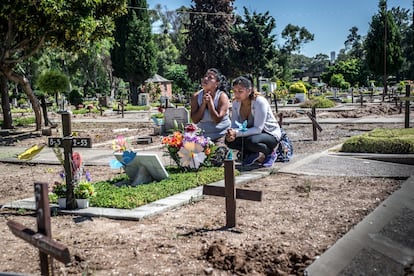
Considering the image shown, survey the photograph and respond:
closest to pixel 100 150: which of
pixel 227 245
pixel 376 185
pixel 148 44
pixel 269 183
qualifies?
pixel 269 183

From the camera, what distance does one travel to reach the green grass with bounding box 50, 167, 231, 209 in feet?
17.9

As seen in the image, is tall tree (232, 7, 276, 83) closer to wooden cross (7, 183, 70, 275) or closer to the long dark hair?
the long dark hair

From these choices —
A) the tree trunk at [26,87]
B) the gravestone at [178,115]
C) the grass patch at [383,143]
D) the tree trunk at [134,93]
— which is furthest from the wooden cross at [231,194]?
the tree trunk at [134,93]

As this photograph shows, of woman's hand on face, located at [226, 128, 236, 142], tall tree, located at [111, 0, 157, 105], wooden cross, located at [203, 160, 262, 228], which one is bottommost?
wooden cross, located at [203, 160, 262, 228]

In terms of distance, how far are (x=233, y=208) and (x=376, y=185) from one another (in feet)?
8.57

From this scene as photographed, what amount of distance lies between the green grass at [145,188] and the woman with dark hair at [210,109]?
0.86 m

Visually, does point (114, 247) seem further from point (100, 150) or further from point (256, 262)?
point (100, 150)

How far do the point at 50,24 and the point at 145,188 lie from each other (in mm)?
9916

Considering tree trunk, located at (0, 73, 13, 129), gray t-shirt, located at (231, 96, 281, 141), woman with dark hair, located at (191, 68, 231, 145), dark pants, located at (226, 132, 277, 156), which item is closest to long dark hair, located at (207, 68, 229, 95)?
woman with dark hair, located at (191, 68, 231, 145)

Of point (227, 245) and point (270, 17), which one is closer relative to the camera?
point (227, 245)

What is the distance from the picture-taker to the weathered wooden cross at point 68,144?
4992mm

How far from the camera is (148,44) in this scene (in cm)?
4362

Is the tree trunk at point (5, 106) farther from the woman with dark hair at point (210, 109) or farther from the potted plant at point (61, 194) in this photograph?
the potted plant at point (61, 194)

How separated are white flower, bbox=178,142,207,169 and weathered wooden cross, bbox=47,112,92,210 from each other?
200 cm
